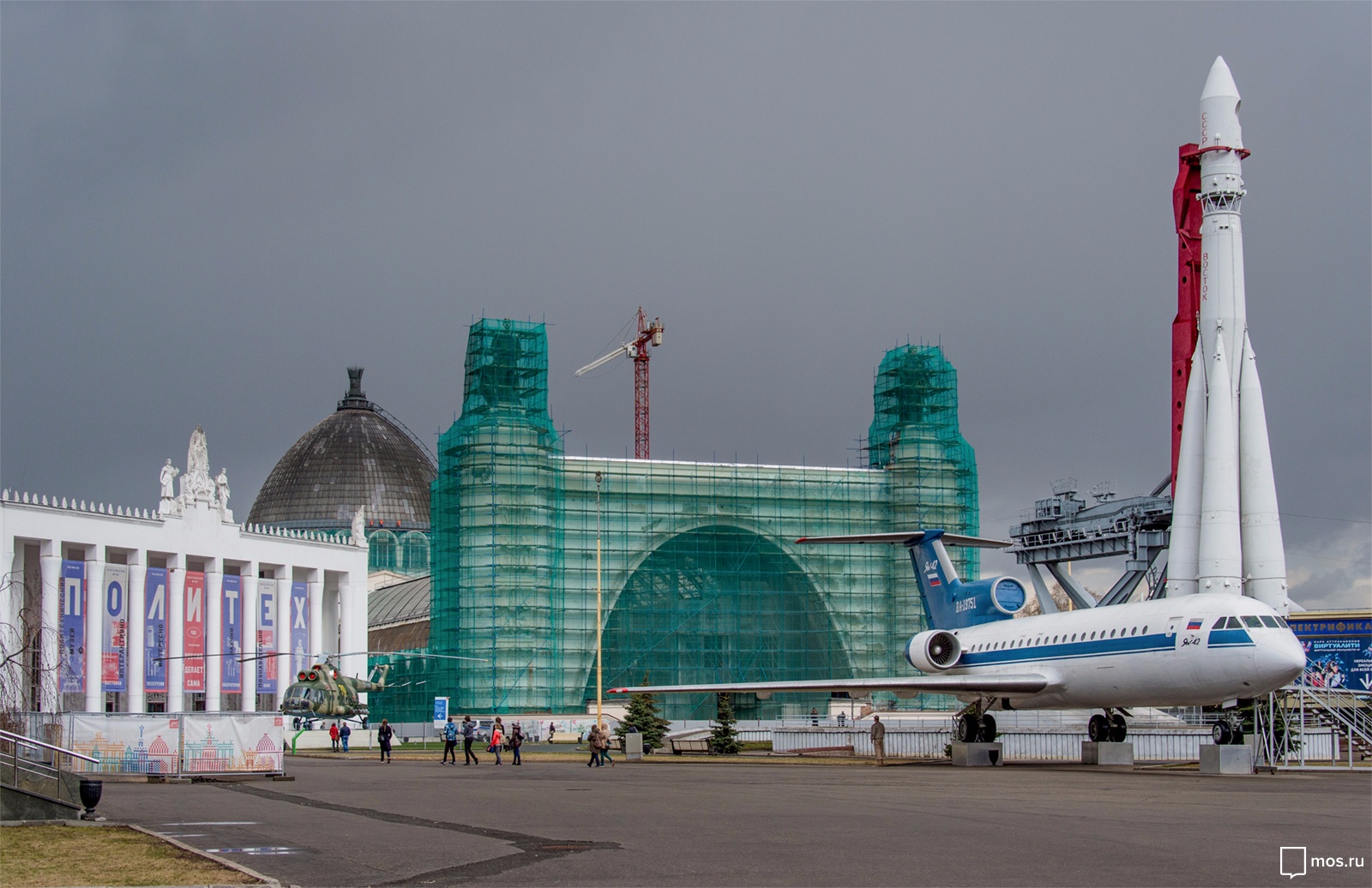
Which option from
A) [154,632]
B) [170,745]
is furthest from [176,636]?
[170,745]

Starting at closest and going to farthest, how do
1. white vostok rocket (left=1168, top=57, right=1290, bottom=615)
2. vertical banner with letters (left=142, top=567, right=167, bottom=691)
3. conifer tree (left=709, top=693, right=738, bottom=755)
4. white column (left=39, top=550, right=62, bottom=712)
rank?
white vostok rocket (left=1168, top=57, right=1290, bottom=615)
conifer tree (left=709, top=693, right=738, bottom=755)
white column (left=39, top=550, right=62, bottom=712)
vertical banner with letters (left=142, top=567, right=167, bottom=691)

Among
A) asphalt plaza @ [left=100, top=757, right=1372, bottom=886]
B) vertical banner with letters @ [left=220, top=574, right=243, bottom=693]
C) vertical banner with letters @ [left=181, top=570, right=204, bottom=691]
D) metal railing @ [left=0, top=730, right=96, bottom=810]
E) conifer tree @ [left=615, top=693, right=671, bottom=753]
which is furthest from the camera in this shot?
vertical banner with letters @ [left=220, top=574, right=243, bottom=693]

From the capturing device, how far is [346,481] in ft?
449

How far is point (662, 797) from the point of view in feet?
80.4

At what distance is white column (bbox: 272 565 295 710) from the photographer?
3066 inches

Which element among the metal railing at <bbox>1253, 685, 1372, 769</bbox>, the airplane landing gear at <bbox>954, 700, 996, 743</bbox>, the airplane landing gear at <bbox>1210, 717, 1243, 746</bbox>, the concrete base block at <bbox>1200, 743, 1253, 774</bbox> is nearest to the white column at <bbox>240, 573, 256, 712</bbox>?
the airplane landing gear at <bbox>954, 700, 996, 743</bbox>

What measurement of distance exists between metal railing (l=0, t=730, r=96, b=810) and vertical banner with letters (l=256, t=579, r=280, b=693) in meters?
57.6

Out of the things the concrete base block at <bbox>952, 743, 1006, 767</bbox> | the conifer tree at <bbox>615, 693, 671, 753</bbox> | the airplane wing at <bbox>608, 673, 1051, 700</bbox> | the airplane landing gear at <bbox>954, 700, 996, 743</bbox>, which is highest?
the airplane wing at <bbox>608, 673, 1051, 700</bbox>

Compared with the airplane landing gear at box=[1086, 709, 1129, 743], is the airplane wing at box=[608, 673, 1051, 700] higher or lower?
higher

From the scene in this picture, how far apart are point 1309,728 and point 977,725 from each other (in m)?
8.94

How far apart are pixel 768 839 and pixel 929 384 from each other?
7446cm

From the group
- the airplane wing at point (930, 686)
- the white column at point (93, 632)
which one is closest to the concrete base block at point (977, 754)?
the airplane wing at point (930, 686)

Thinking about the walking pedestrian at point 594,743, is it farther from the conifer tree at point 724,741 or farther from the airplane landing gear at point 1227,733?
the airplane landing gear at point 1227,733

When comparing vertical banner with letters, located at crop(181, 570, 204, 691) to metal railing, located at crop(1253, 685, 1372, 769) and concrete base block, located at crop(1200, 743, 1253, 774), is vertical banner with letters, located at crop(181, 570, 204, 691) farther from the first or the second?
concrete base block, located at crop(1200, 743, 1253, 774)
